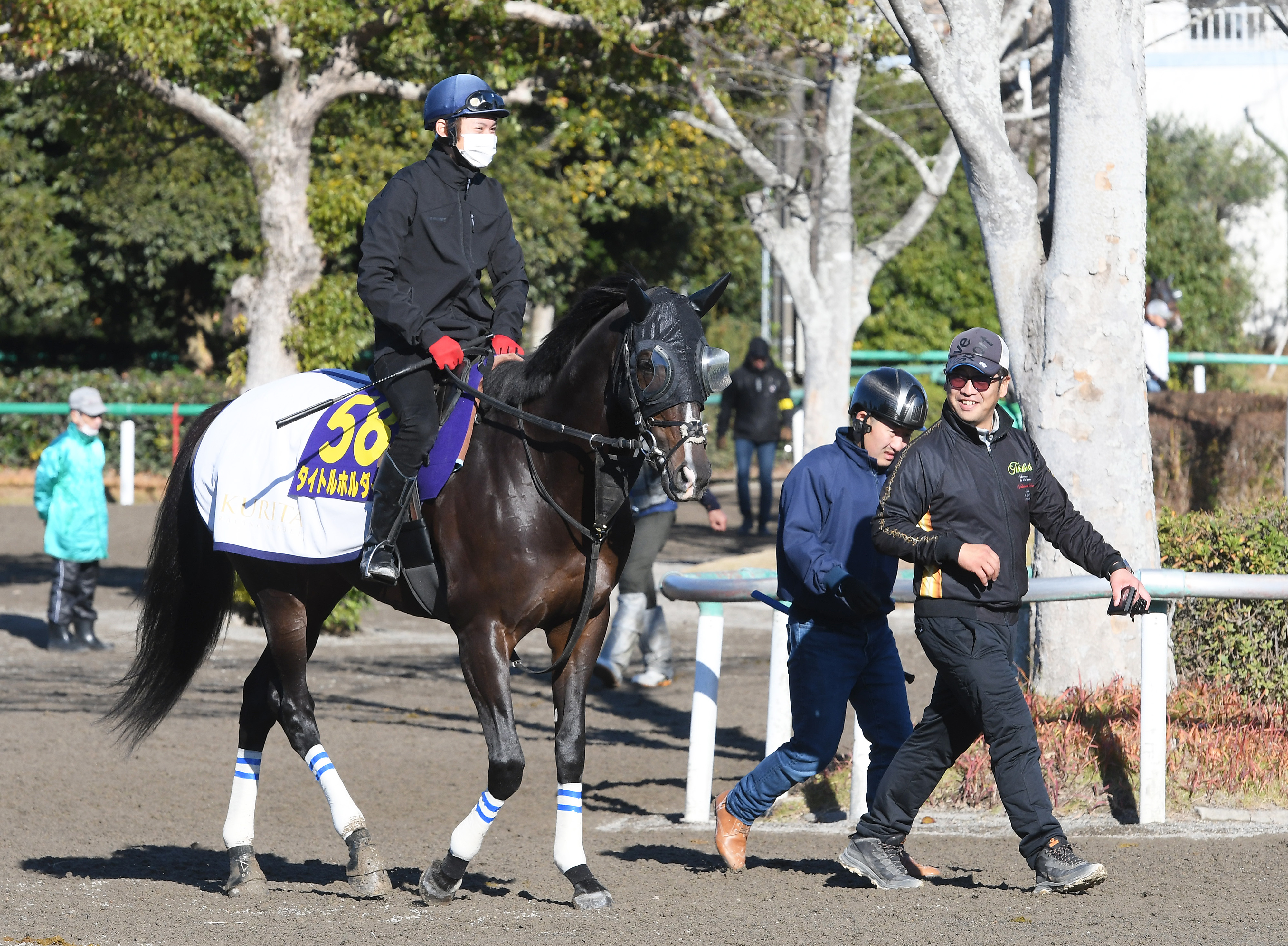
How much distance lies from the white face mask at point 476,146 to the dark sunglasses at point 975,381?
74.7 inches

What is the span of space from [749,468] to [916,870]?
43.0ft

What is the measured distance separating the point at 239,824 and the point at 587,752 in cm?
285

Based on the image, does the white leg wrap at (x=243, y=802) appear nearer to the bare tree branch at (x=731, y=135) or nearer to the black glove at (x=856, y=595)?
the black glove at (x=856, y=595)

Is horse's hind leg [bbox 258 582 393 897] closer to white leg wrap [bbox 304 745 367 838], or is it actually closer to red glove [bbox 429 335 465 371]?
white leg wrap [bbox 304 745 367 838]

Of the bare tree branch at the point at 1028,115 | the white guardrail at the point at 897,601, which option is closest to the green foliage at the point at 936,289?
the bare tree branch at the point at 1028,115

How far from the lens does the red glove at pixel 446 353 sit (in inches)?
215

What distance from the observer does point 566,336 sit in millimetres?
5453

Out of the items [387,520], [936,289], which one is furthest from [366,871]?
[936,289]

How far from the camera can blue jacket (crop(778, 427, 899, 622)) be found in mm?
5602

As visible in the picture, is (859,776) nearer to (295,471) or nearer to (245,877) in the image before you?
(245,877)

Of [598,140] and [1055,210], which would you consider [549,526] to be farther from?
[598,140]

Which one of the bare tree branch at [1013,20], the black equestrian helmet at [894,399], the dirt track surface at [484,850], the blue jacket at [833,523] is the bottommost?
the dirt track surface at [484,850]

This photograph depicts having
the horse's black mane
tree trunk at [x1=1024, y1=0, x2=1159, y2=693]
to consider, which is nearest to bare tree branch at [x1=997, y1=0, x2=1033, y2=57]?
tree trunk at [x1=1024, y1=0, x2=1159, y2=693]

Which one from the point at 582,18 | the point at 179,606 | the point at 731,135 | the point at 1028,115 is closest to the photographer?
the point at 179,606
